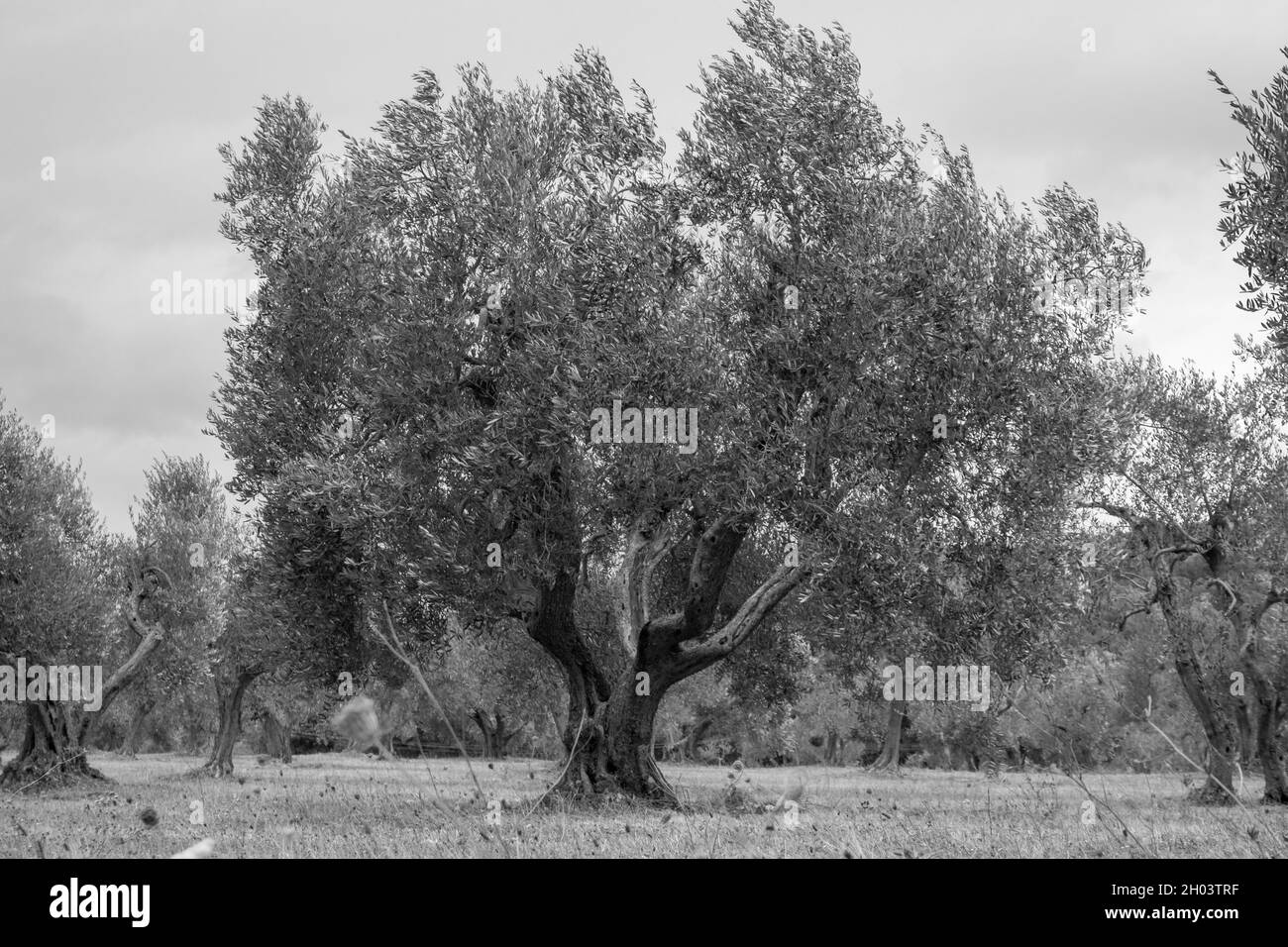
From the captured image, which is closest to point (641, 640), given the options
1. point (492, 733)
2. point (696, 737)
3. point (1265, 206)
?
point (1265, 206)

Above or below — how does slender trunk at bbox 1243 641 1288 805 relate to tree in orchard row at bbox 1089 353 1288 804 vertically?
below

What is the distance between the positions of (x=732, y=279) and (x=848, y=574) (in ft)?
20.3

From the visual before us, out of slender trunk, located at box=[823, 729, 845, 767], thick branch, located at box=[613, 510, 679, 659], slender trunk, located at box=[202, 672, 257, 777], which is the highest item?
thick branch, located at box=[613, 510, 679, 659]

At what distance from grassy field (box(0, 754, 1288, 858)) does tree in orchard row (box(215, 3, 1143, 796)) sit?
14.2 ft

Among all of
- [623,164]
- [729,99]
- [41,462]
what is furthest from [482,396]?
[41,462]

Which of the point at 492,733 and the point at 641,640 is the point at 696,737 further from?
the point at 641,640

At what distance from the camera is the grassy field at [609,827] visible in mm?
12406

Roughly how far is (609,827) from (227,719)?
37320mm

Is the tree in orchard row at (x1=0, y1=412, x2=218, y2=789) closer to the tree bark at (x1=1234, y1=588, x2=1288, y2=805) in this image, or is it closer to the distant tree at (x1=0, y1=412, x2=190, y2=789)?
the distant tree at (x1=0, y1=412, x2=190, y2=789)

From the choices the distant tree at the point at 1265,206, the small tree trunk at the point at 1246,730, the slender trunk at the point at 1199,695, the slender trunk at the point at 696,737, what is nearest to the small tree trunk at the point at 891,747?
the slender trunk at the point at 696,737

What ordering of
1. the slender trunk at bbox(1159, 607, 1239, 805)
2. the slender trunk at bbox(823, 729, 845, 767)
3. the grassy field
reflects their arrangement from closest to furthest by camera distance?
the grassy field → the slender trunk at bbox(1159, 607, 1239, 805) → the slender trunk at bbox(823, 729, 845, 767)

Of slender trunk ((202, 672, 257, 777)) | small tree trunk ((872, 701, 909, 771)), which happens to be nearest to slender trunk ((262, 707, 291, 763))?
slender trunk ((202, 672, 257, 777))

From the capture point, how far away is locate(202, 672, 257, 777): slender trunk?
164 ft
